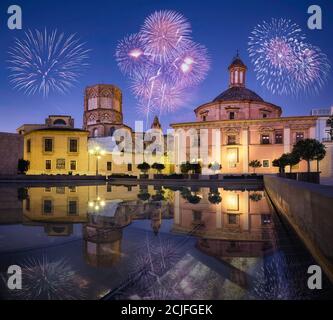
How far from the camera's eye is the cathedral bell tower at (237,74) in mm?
48531

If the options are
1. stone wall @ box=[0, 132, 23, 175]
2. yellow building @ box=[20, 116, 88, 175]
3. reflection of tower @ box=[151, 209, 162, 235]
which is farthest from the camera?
yellow building @ box=[20, 116, 88, 175]

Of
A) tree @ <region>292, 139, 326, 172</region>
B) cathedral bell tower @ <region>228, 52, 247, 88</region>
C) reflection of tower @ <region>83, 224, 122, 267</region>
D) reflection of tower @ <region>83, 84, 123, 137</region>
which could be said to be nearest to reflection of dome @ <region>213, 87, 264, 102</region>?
cathedral bell tower @ <region>228, 52, 247, 88</region>

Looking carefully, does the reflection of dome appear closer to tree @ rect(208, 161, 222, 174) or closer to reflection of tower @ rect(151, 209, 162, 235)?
tree @ rect(208, 161, 222, 174)

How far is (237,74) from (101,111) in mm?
28862

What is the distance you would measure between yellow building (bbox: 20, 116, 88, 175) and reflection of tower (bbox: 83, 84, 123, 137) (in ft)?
35.3

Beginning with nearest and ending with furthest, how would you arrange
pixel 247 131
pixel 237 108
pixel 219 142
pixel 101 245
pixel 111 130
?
pixel 101 245
pixel 247 131
pixel 219 142
pixel 237 108
pixel 111 130

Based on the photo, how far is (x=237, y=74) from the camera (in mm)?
48594

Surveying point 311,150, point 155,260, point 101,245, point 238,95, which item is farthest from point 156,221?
point 238,95

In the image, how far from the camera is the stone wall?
26328 mm

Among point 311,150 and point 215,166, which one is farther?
point 215,166

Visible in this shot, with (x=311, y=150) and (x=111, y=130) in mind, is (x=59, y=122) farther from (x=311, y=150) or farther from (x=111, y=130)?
(x=311, y=150)

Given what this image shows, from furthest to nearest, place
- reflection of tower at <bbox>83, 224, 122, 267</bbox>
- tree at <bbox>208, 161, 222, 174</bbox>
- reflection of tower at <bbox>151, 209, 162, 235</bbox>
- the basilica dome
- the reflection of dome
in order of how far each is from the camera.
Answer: the reflection of dome < the basilica dome < tree at <bbox>208, 161, 222, 174</bbox> < reflection of tower at <bbox>151, 209, 162, 235</bbox> < reflection of tower at <bbox>83, 224, 122, 267</bbox>

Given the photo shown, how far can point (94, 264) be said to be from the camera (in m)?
3.02
